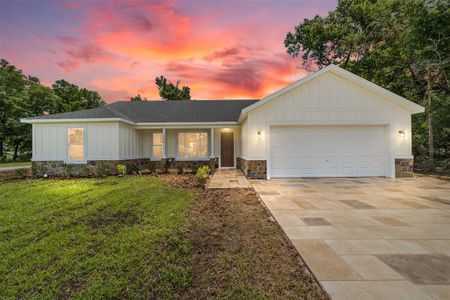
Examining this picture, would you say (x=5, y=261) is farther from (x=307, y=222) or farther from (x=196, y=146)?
(x=196, y=146)

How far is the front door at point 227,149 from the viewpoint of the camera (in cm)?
1352

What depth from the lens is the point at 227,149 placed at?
1357 cm

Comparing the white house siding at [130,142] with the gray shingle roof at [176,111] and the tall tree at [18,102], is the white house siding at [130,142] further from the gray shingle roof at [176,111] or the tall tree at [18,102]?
the tall tree at [18,102]

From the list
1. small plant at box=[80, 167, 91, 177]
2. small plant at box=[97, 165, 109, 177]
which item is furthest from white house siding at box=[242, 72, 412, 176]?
small plant at box=[80, 167, 91, 177]

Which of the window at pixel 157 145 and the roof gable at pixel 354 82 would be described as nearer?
the roof gable at pixel 354 82

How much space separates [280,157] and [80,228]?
7.66 m

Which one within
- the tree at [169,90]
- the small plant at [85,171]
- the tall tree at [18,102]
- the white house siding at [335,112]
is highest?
the tree at [169,90]

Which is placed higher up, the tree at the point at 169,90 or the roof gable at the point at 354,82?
the tree at the point at 169,90

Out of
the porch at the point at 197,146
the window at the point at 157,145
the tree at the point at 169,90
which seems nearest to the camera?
the porch at the point at 197,146

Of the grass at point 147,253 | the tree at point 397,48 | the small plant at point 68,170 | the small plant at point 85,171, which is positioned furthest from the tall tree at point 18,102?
the tree at point 397,48

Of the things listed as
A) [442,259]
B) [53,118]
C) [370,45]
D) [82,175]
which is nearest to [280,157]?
[442,259]

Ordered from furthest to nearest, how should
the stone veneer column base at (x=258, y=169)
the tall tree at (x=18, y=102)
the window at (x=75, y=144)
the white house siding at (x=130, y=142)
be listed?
1. the tall tree at (x=18, y=102)
2. the white house siding at (x=130, y=142)
3. the window at (x=75, y=144)
4. the stone veneer column base at (x=258, y=169)

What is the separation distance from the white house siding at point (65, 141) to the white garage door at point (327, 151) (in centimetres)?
782

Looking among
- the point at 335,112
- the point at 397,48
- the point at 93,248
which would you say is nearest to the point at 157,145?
the point at 335,112
